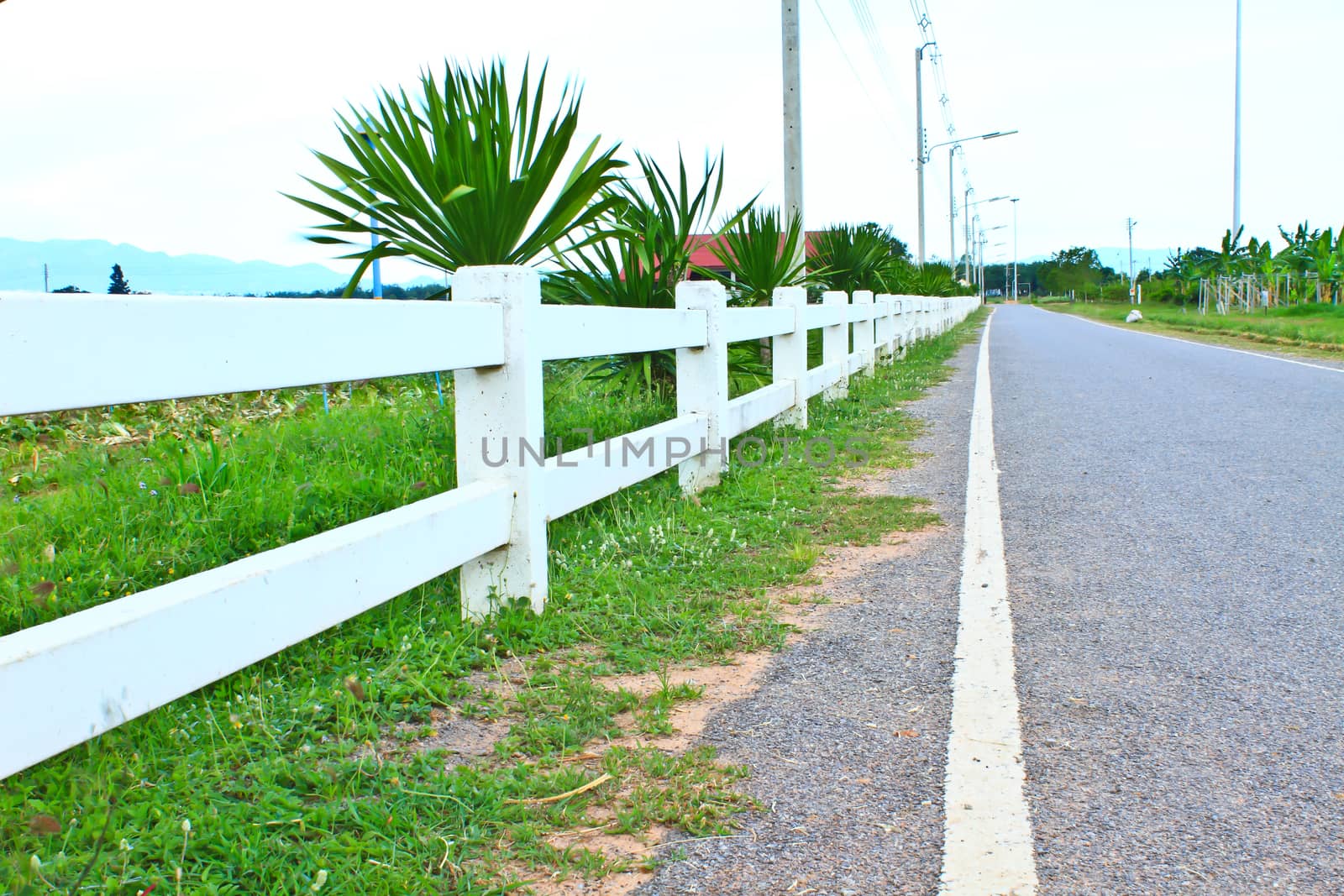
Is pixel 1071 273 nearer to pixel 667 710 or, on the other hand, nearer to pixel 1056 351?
pixel 1056 351

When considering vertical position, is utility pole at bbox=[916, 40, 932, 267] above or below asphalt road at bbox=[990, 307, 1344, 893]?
above

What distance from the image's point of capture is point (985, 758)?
2.40m

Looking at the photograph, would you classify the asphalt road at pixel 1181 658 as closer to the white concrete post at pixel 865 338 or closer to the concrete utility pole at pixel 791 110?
the white concrete post at pixel 865 338

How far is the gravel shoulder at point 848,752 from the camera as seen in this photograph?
1968mm

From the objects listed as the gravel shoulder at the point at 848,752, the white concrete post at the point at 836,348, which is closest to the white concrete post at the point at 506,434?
the gravel shoulder at the point at 848,752

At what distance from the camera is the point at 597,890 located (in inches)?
75.7

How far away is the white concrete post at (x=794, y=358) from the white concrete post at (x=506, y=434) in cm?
440

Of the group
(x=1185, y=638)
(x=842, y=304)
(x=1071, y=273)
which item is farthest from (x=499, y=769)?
(x=1071, y=273)

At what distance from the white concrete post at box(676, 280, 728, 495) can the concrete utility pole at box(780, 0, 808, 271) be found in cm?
759

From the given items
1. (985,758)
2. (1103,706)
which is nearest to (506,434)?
(985,758)

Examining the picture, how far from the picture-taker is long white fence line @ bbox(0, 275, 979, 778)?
74.9 inches

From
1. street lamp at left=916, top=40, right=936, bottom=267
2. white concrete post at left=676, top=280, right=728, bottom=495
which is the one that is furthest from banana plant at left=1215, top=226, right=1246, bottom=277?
white concrete post at left=676, top=280, right=728, bottom=495

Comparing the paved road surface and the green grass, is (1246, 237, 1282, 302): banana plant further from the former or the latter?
the paved road surface

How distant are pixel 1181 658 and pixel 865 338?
981cm
